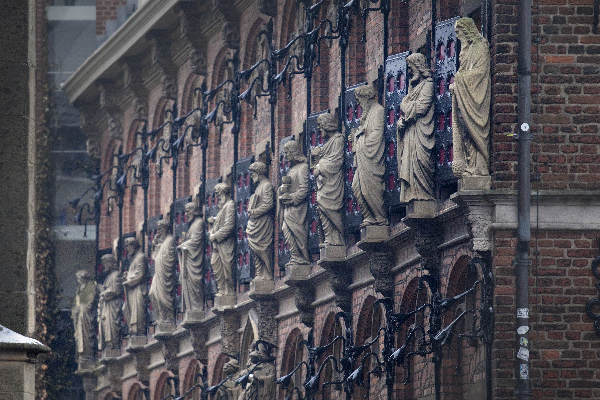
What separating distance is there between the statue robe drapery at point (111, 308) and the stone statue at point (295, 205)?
1688cm

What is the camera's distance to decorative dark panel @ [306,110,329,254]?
3828 cm

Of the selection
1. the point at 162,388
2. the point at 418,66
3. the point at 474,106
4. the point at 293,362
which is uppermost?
the point at 418,66

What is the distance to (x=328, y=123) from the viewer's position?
3691 cm

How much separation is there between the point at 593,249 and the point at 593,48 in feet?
7.06

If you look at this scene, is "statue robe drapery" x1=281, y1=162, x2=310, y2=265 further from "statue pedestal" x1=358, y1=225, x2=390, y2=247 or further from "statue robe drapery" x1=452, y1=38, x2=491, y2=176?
"statue robe drapery" x1=452, y1=38, x2=491, y2=176

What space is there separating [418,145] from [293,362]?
35.3ft

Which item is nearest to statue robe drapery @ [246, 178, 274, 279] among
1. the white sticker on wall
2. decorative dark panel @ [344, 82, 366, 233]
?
decorative dark panel @ [344, 82, 366, 233]

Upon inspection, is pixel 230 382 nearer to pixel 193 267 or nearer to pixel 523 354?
pixel 193 267

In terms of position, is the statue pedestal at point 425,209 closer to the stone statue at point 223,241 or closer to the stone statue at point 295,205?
the stone statue at point 295,205

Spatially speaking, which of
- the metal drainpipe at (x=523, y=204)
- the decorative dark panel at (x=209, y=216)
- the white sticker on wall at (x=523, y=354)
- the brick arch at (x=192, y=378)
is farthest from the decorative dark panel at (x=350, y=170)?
the brick arch at (x=192, y=378)

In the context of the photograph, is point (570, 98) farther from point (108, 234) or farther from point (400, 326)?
point (108, 234)

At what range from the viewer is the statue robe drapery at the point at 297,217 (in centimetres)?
3906

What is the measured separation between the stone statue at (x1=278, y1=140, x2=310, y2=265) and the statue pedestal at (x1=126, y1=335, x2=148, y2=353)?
14.7 meters

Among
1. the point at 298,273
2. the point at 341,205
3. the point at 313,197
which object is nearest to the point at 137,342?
the point at 298,273
